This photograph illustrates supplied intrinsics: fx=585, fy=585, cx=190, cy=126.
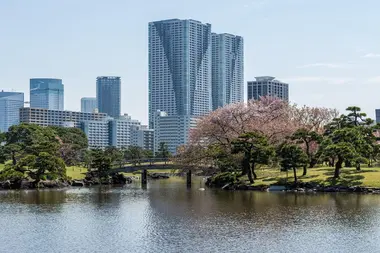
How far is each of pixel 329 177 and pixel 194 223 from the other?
27.3m

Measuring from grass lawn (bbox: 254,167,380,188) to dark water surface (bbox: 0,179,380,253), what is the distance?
5.25m

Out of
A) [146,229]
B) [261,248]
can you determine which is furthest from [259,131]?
[261,248]

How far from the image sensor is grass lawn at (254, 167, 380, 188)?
5894 centimetres

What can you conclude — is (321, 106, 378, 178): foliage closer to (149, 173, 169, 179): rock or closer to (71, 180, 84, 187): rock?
(71, 180, 84, 187): rock

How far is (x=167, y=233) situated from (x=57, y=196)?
26.9 meters

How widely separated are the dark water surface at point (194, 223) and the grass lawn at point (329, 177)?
5.25 m

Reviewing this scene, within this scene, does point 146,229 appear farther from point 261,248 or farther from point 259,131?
point 259,131

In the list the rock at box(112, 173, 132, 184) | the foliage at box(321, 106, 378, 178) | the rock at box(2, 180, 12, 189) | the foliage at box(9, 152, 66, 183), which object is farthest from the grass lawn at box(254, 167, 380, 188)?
the rock at box(2, 180, 12, 189)

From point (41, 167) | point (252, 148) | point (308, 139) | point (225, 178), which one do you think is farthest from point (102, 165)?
point (308, 139)

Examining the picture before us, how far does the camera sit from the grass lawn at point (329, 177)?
193 feet

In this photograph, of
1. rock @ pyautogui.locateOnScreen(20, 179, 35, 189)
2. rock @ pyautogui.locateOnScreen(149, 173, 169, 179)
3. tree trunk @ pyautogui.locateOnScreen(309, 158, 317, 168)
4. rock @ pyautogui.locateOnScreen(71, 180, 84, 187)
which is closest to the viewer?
tree trunk @ pyautogui.locateOnScreen(309, 158, 317, 168)

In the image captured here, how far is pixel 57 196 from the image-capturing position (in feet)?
194

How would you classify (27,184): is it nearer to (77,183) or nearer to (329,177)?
(77,183)

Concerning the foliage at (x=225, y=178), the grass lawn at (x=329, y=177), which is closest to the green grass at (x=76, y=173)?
the foliage at (x=225, y=178)
